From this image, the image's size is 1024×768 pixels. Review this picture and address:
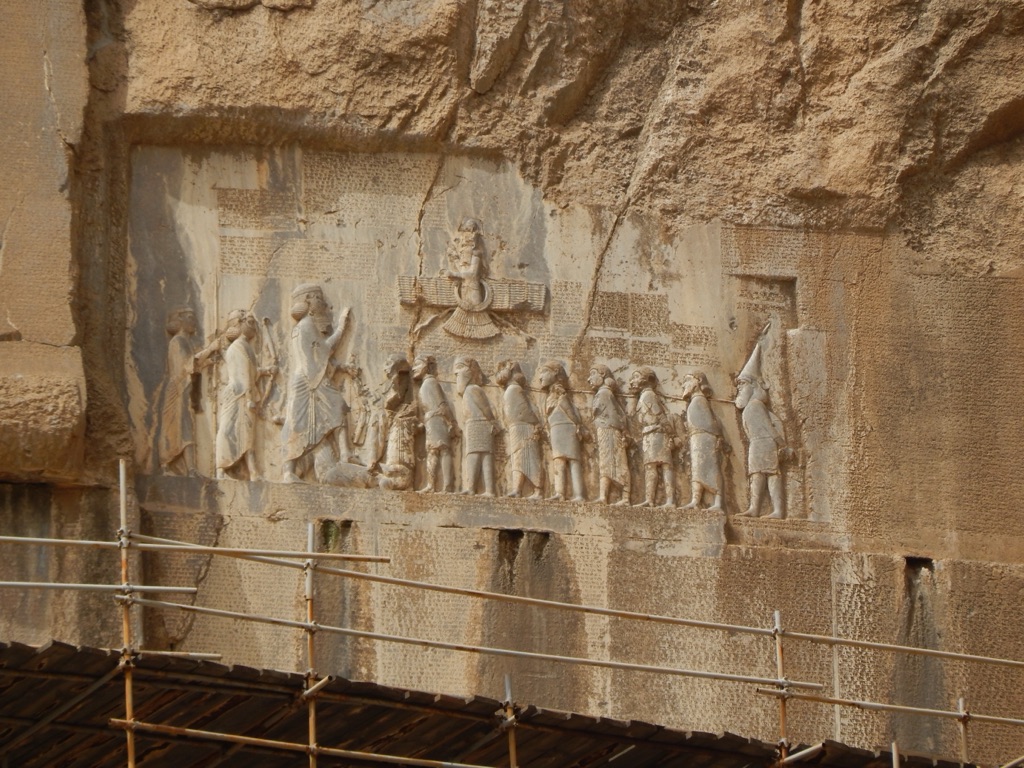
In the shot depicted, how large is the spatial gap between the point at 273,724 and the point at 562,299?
3771mm

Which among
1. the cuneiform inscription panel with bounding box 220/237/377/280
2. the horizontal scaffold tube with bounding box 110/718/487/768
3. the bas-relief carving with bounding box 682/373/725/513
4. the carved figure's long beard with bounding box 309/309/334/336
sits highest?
the cuneiform inscription panel with bounding box 220/237/377/280

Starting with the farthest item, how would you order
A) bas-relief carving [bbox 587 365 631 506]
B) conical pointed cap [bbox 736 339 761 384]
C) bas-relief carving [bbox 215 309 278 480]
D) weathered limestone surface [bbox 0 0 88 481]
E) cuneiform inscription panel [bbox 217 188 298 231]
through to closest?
conical pointed cap [bbox 736 339 761 384] → cuneiform inscription panel [bbox 217 188 298 231] → bas-relief carving [bbox 587 365 631 506] → bas-relief carving [bbox 215 309 278 480] → weathered limestone surface [bbox 0 0 88 481]

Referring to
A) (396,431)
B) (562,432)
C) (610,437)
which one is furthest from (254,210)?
(610,437)

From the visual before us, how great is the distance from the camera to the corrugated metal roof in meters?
9.27

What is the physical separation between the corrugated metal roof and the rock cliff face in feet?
5.87

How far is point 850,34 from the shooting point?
13.2m

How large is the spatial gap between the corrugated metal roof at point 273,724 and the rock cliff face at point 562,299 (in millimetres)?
1789

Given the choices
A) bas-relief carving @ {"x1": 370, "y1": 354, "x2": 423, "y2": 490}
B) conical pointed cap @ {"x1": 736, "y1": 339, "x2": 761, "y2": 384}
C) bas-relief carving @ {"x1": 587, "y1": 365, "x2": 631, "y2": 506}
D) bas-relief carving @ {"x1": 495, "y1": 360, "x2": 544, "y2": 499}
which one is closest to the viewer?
bas-relief carving @ {"x1": 370, "y1": 354, "x2": 423, "y2": 490}

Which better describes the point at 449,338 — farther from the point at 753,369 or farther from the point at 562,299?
the point at 753,369

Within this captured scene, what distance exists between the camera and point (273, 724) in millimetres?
9758

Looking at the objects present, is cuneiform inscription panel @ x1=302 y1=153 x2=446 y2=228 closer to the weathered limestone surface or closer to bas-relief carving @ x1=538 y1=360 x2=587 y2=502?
bas-relief carving @ x1=538 y1=360 x2=587 y2=502

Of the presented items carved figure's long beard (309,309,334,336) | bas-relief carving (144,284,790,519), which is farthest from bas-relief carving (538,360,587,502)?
carved figure's long beard (309,309,334,336)

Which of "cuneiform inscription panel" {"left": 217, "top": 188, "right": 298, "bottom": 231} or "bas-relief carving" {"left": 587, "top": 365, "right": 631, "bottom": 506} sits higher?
"cuneiform inscription panel" {"left": 217, "top": 188, "right": 298, "bottom": 231}

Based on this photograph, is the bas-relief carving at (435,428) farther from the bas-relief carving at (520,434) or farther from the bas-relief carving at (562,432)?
the bas-relief carving at (562,432)
